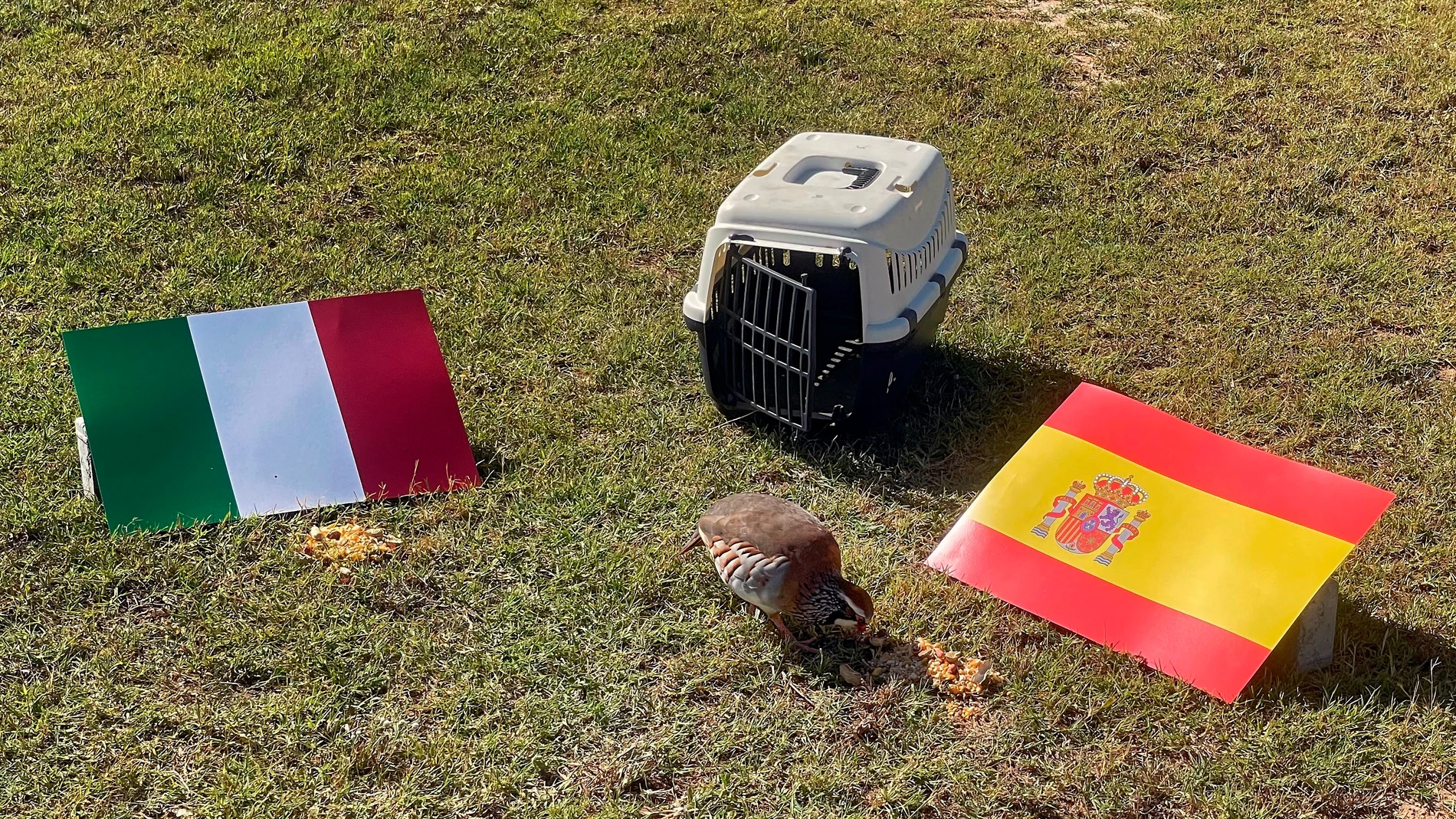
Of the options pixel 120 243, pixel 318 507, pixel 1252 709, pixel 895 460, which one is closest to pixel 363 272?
pixel 120 243

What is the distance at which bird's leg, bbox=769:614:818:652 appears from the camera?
2852mm

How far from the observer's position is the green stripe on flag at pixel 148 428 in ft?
10.3

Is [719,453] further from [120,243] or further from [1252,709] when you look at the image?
[120,243]

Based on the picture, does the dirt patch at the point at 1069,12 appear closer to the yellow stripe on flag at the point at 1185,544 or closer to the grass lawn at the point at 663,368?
the grass lawn at the point at 663,368

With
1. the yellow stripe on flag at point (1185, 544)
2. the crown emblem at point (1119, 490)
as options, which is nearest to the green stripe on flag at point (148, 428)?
the yellow stripe on flag at point (1185, 544)

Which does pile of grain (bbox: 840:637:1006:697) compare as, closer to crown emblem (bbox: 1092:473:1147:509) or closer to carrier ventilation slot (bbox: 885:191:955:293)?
crown emblem (bbox: 1092:473:1147:509)

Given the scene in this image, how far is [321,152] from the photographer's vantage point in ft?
16.0

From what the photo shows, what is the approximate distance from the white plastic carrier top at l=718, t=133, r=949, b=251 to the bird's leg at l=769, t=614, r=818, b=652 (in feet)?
3.27

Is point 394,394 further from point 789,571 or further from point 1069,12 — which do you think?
point 1069,12

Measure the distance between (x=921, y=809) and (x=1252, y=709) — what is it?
30.9 inches

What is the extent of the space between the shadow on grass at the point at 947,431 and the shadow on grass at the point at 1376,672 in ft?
3.10

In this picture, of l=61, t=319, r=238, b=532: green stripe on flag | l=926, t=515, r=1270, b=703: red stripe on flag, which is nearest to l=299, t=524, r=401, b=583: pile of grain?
l=61, t=319, r=238, b=532: green stripe on flag

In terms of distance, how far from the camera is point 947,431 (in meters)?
3.56

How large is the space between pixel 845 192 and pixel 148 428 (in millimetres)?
1951
